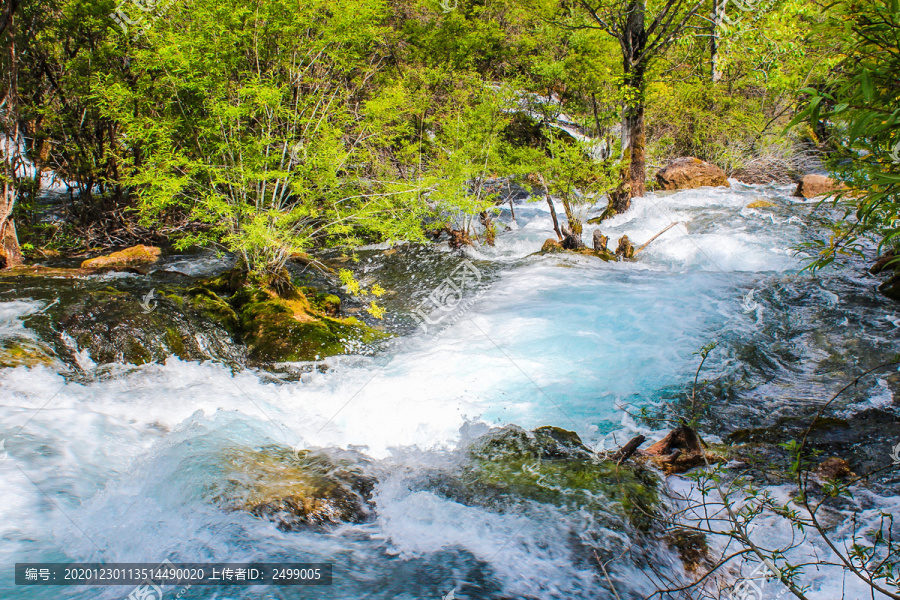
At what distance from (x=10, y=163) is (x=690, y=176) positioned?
16.6 m

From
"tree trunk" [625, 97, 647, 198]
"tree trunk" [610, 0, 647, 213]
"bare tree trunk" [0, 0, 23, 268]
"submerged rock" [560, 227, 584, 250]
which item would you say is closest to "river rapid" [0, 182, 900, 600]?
"submerged rock" [560, 227, 584, 250]

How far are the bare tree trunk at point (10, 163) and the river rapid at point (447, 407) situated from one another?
2.50m

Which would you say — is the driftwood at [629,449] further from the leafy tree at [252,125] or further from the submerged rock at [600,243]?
the submerged rock at [600,243]

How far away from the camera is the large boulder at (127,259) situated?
847cm

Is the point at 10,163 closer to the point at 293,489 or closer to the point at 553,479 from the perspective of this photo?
the point at 293,489

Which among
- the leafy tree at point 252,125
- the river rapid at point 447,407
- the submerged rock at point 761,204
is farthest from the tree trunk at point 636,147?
the leafy tree at point 252,125

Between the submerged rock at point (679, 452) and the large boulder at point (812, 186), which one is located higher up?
the large boulder at point (812, 186)

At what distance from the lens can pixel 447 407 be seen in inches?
187

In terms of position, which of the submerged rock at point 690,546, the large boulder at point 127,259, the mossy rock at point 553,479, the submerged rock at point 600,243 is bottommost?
the submerged rock at point 690,546

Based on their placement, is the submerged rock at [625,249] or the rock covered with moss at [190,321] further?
the submerged rock at [625,249]

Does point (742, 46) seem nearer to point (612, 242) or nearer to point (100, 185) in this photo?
point (612, 242)

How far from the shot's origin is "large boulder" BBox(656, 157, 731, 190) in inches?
571

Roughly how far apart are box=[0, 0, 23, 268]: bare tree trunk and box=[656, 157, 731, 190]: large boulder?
617 inches

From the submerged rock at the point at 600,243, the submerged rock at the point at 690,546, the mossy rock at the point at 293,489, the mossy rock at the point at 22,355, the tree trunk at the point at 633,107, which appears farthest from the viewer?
the tree trunk at the point at 633,107
